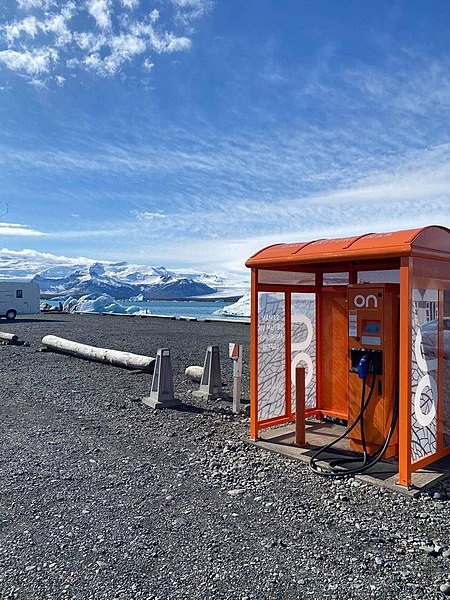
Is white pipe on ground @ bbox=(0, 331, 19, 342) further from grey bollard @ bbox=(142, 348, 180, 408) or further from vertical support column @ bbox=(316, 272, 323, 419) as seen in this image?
vertical support column @ bbox=(316, 272, 323, 419)

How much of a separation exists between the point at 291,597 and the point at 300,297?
4.62 m

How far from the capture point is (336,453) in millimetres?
5945

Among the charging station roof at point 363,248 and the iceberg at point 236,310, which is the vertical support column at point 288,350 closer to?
the charging station roof at point 363,248

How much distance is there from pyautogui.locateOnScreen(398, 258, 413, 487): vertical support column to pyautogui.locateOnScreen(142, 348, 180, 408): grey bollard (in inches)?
173

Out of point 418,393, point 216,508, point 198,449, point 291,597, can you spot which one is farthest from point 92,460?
point 418,393

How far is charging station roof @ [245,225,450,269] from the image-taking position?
16.0 feet

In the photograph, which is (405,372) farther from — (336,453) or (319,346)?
(319,346)

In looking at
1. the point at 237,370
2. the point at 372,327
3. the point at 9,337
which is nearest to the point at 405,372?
the point at 372,327

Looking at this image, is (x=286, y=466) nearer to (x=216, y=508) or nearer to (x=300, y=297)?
(x=216, y=508)

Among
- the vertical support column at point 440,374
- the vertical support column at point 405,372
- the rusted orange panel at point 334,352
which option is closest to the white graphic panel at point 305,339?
the rusted orange panel at point 334,352

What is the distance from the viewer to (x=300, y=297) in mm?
7312

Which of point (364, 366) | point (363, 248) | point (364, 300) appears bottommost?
point (364, 366)

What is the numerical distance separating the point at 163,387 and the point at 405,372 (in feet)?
15.0

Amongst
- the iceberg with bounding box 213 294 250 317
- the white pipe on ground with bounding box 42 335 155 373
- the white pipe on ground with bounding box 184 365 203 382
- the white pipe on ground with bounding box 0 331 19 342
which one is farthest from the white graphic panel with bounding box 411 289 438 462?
the iceberg with bounding box 213 294 250 317
